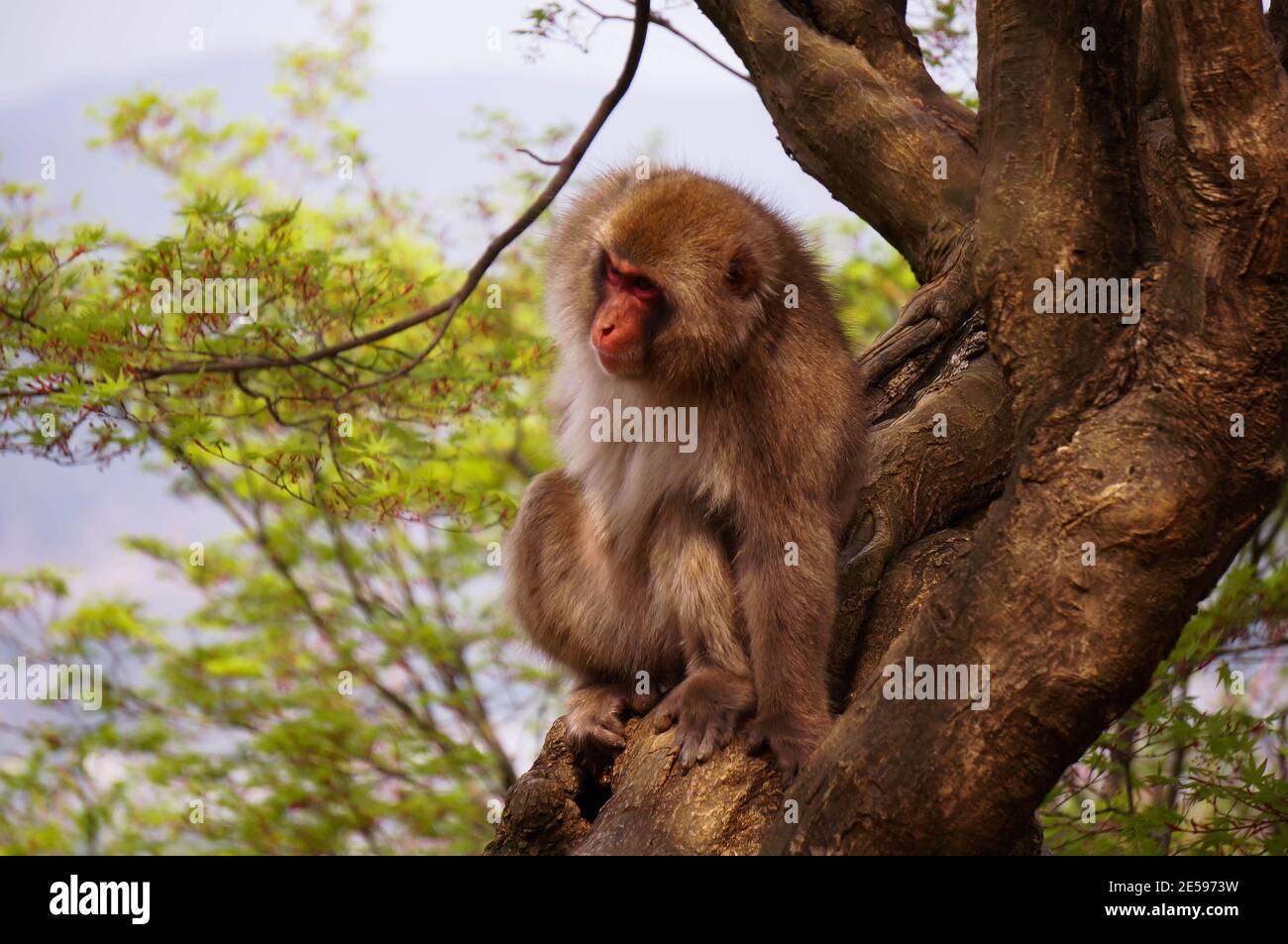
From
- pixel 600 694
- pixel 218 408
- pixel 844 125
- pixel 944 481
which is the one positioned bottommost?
pixel 600 694

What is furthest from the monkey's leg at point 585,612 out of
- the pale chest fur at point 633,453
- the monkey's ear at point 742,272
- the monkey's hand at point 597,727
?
the monkey's ear at point 742,272

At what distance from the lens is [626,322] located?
16.5 ft

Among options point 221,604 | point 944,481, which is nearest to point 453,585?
point 221,604

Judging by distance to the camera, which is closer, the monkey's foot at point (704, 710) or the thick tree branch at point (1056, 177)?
the thick tree branch at point (1056, 177)

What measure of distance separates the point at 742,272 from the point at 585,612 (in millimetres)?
1550

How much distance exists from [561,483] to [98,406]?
2138 millimetres

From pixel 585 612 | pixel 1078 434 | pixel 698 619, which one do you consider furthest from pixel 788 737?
pixel 1078 434

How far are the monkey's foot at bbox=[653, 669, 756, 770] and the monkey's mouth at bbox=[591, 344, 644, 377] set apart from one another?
46.7 inches

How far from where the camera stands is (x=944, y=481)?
5633 mm

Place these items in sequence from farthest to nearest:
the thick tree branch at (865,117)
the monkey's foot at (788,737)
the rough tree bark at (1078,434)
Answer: the thick tree branch at (865,117) < the monkey's foot at (788,737) < the rough tree bark at (1078,434)

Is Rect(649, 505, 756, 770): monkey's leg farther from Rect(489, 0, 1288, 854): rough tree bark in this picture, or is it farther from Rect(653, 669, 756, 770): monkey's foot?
Rect(489, 0, 1288, 854): rough tree bark

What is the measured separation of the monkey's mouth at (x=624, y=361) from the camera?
16.5 feet

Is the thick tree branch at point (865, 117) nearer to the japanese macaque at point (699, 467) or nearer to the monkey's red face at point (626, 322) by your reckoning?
the japanese macaque at point (699, 467)
